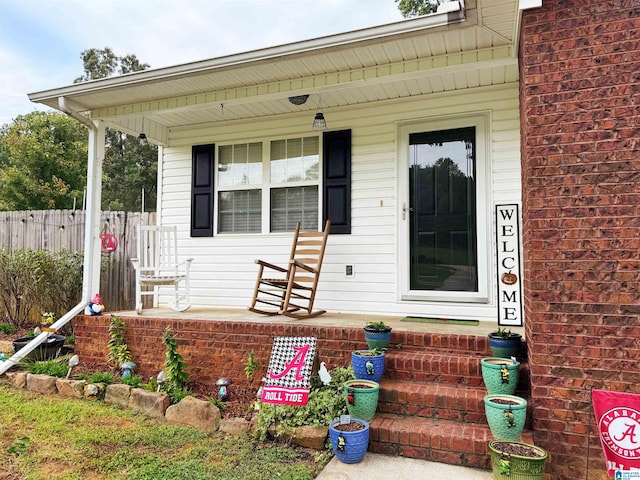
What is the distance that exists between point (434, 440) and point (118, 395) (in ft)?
8.22

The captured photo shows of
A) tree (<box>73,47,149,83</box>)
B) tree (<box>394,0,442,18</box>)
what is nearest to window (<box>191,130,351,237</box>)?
tree (<box>394,0,442,18</box>)

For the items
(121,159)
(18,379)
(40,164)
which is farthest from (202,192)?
(121,159)

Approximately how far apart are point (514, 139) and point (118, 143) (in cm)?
1688

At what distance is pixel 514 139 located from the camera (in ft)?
12.5

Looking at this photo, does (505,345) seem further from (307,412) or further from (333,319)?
(333,319)

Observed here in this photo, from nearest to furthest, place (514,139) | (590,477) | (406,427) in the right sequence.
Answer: (590,477) → (406,427) → (514,139)

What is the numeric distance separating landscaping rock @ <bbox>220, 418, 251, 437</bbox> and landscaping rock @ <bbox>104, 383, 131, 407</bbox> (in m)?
0.98

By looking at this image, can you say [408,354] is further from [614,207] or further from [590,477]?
[614,207]

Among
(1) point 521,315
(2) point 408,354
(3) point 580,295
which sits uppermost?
(3) point 580,295

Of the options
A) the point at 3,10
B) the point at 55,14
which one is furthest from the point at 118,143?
the point at 3,10

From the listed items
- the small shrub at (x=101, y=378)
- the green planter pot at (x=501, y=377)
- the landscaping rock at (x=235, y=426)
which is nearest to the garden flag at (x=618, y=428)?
the green planter pot at (x=501, y=377)

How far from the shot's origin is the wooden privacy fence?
5539 mm

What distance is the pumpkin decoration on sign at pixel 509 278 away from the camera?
3406mm

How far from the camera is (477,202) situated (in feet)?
12.8
